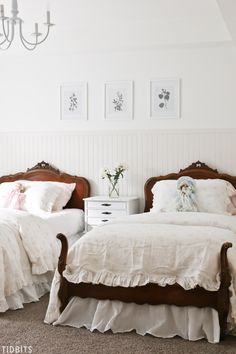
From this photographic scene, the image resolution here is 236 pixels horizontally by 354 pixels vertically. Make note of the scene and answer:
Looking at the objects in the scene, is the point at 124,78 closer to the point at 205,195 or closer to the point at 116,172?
the point at 116,172

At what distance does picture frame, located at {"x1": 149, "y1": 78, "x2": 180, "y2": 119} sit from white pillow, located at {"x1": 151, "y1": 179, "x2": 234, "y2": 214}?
82cm

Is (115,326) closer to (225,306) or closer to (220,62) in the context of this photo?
(225,306)

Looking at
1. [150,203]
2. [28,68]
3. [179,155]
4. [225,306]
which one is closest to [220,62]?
[179,155]

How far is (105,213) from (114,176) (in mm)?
466

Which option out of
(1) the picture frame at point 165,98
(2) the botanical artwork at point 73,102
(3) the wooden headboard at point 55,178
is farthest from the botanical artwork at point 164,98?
(3) the wooden headboard at point 55,178

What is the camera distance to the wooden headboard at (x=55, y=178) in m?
5.77

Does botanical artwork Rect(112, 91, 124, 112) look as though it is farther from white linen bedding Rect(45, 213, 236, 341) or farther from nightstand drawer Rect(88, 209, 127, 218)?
white linen bedding Rect(45, 213, 236, 341)

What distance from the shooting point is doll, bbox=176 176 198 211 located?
4836 mm

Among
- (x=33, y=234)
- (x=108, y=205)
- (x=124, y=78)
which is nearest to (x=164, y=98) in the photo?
(x=124, y=78)

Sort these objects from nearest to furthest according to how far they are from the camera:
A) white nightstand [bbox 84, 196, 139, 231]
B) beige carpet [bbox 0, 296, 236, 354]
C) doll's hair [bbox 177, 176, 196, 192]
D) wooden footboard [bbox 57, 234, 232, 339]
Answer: beige carpet [bbox 0, 296, 236, 354] < wooden footboard [bbox 57, 234, 232, 339] < doll's hair [bbox 177, 176, 196, 192] < white nightstand [bbox 84, 196, 139, 231]

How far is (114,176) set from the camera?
5570mm

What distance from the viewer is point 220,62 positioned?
5.38 metres

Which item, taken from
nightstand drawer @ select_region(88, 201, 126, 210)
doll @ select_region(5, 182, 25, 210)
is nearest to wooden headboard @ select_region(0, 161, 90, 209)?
nightstand drawer @ select_region(88, 201, 126, 210)

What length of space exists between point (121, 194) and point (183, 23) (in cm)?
200
